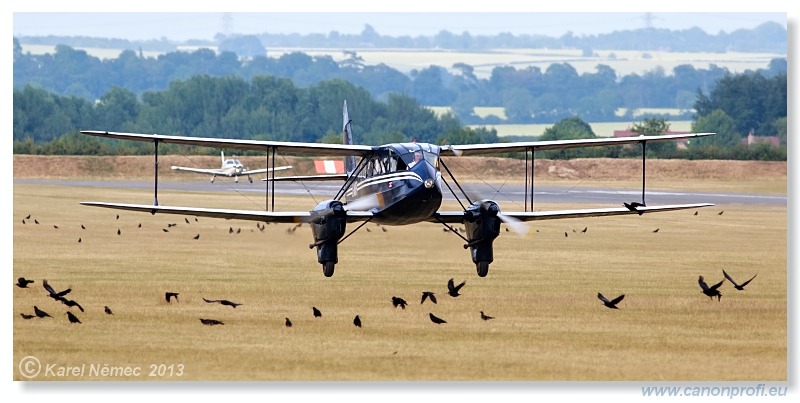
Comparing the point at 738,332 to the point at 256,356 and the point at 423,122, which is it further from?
the point at 423,122

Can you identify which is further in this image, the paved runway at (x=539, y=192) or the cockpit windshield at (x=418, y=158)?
the paved runway at (x=539, y=192)

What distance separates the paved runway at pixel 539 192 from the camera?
7677cm

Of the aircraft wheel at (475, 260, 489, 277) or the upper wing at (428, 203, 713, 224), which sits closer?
the upper wing at (428, 203, 713, 224)

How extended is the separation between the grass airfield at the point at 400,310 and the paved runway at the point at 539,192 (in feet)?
68.6

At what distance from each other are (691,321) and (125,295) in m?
13.7

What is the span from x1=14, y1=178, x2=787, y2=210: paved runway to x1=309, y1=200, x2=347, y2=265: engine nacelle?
119 feet

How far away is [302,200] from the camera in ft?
251

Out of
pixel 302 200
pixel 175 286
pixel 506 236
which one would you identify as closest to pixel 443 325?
pixel 175 286

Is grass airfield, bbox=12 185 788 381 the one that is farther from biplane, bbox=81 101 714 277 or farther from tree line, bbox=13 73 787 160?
tree line, bbox=13 73 787 160

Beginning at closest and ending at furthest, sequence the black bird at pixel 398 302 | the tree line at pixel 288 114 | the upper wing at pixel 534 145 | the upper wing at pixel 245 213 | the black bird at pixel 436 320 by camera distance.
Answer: the black bird at pixel 436 320 → the black bird at pixel 398 302 → the upper wing at pixel 245 213 → the upper wing at pixel 534 145 → the tree line at pixel 288 114

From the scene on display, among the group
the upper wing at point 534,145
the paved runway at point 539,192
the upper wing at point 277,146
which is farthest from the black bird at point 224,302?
the paved runway at point 539,192

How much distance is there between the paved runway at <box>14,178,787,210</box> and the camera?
7677 cm

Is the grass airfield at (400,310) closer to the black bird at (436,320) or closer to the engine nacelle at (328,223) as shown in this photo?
the black bird at (436,320)

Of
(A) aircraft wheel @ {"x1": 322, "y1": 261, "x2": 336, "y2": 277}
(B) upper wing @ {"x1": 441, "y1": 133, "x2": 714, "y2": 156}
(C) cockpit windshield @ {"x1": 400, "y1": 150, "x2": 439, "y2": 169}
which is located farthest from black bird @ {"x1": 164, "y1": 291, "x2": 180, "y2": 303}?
(B) upper wing @ {"x1": 441, "y1": 133, "x2": 714, "y2": 156}
